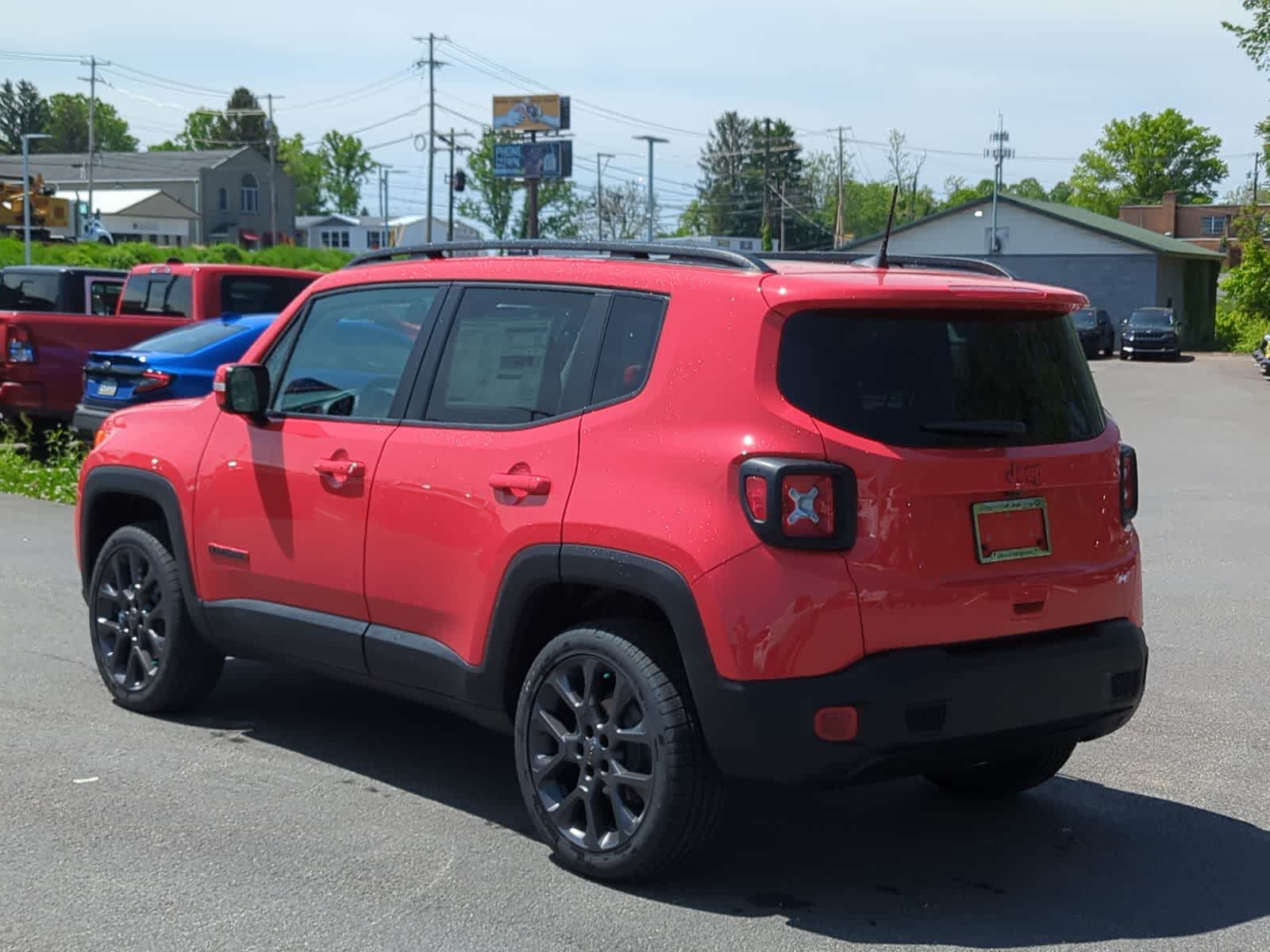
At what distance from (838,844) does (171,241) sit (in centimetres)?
11666

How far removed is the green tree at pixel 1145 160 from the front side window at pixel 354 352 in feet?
423

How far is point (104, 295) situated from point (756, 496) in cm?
1610

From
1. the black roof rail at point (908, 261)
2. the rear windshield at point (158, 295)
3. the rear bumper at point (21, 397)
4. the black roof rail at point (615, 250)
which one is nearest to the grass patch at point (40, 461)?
the rear bumper at point (21, 397)

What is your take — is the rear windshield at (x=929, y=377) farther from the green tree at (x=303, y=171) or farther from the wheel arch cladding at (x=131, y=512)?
the green tree at (x=303, y=171)

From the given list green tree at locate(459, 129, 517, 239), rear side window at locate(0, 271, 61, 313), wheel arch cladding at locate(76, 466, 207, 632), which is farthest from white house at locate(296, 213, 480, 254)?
wheel arch cladding at locate(76, 466, 207, 632)

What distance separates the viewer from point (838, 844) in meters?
5.25

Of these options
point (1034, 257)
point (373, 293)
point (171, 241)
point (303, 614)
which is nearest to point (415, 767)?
point (303, 614)

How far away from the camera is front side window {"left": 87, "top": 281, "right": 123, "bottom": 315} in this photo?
18.9 m

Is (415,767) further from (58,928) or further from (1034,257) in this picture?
(1034,257)

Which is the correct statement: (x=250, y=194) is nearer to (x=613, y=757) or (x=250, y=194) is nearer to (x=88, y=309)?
(x=88, y=309)

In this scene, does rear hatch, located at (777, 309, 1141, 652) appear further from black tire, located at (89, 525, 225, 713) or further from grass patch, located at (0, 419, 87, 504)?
grass patch, located at (0, 419, 87, 504)

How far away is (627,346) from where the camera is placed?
490cm

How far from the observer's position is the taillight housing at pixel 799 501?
170 inches

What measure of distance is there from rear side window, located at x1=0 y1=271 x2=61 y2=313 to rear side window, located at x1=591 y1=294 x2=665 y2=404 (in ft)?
50.6
